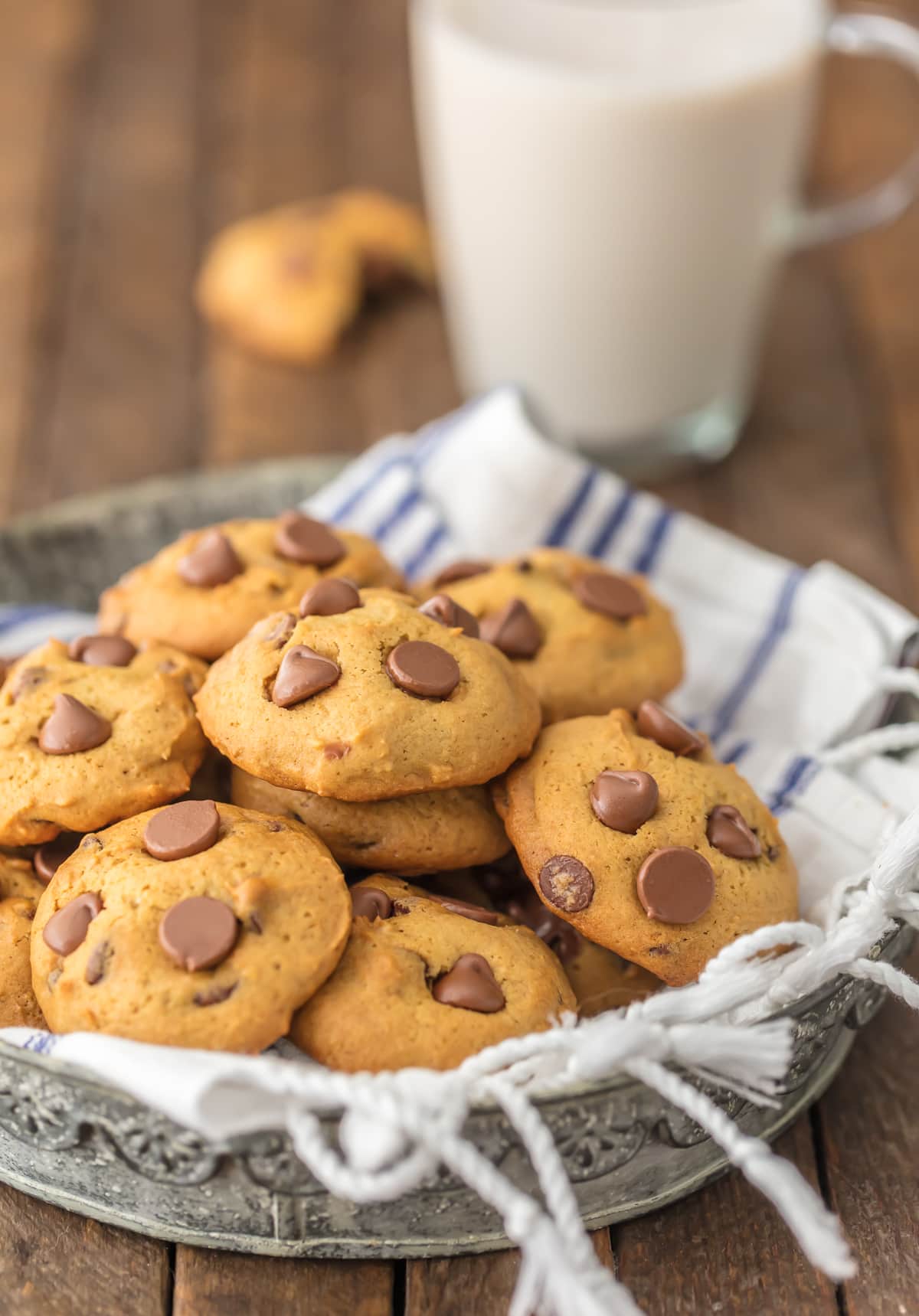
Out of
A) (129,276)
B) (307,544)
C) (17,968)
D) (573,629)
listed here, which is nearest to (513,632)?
(573,629)

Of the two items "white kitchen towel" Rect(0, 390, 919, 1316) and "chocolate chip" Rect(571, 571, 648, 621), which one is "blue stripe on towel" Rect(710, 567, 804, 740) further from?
"chocolate chip" Rect(571, 571, 648, 621)

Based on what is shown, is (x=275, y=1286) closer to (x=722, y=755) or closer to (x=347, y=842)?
(x=347, y=842)

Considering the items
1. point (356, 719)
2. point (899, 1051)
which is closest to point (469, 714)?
point (356, 719)

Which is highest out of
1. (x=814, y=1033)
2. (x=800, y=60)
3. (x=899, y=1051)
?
(x=800, y=60)

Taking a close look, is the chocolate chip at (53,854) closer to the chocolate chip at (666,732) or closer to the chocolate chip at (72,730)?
the chocolate chip at (72,730)

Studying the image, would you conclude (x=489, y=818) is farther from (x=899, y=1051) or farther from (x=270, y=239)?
(x=270, y=239)
